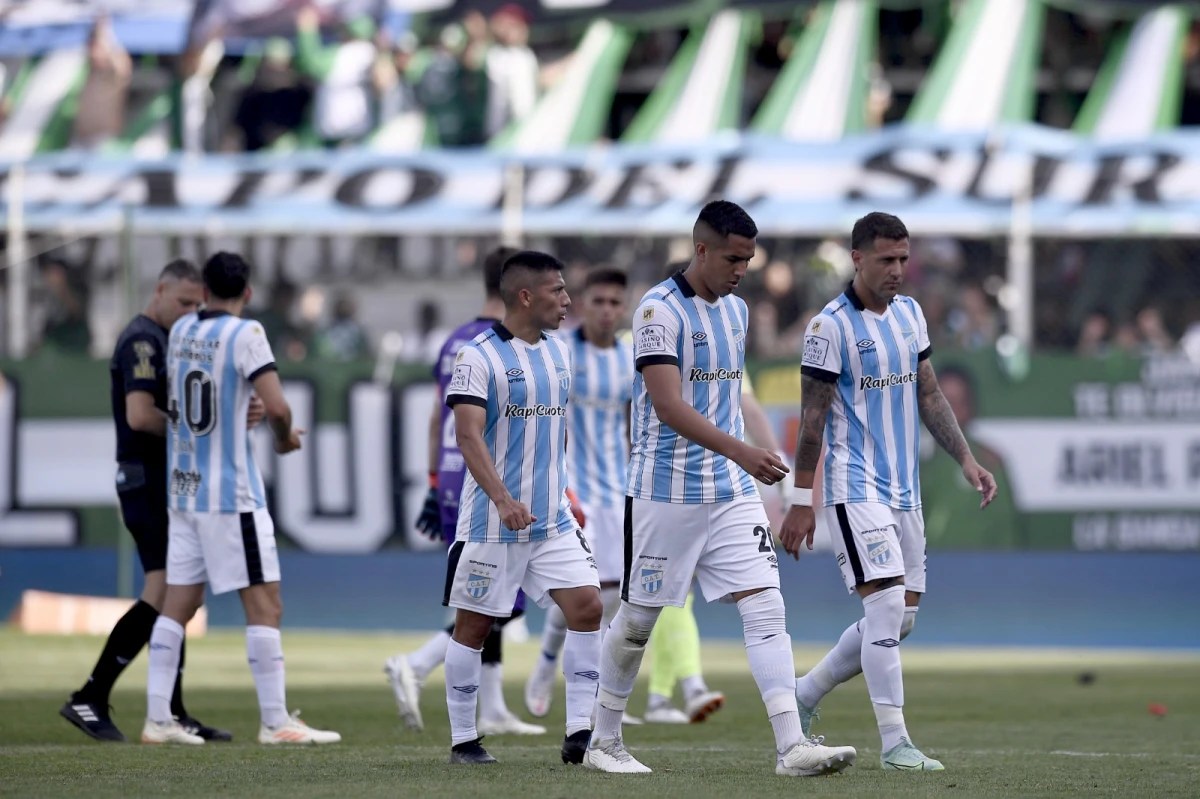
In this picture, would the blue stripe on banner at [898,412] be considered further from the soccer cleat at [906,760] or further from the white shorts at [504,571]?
the white shorts at [504,571]

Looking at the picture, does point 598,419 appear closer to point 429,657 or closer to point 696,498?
point 429,657

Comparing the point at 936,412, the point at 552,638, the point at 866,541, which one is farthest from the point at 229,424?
the point at 936,412

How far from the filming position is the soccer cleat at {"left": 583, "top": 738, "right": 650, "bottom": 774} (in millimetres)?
7815

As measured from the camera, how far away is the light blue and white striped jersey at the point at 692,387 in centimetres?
784

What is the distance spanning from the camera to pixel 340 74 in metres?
21.0

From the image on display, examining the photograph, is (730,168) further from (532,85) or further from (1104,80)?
(1104,80)

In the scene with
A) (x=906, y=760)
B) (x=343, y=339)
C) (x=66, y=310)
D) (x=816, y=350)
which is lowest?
(x=906, y=760)

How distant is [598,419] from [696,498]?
330cm

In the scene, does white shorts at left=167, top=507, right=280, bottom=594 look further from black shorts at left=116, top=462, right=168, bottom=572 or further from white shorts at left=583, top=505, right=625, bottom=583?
white shorts at left=583, top=505, right=625, bottom=583

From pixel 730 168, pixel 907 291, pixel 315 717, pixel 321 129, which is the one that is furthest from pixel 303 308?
pixel 315 717

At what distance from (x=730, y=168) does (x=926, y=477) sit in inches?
146

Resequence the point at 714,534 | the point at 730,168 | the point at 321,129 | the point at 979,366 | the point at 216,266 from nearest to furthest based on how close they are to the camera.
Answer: the point at 714,534 < the point at 216,266 < the point at 979,366 < the point at 730,168 < the point at 321,129

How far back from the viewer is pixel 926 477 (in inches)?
685

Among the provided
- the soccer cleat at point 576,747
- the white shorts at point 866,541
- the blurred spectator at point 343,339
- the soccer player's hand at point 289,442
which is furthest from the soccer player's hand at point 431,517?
the blurred spectator at point 343,339
